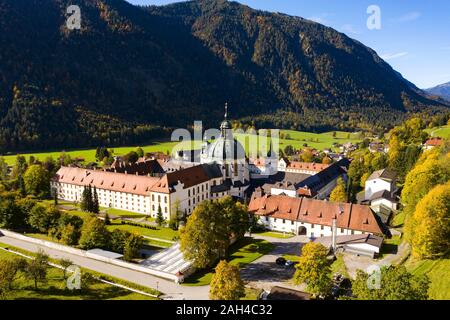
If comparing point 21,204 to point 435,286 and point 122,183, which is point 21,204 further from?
point 435,286

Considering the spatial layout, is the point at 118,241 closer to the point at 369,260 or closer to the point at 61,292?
the point at 61,292

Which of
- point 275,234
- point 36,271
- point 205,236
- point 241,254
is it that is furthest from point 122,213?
point 205,236

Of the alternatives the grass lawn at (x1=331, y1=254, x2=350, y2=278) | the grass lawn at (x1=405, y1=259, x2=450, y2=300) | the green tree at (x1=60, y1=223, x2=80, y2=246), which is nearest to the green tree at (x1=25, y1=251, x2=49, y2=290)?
the green tree at (x1=60, y1=223, x2=80, y2=246)

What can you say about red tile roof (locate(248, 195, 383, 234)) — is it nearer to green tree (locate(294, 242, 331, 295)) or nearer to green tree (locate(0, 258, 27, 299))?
green tree (locate(294, 242, 331, 295))

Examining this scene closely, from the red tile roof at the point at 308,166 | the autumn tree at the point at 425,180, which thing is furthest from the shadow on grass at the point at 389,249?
the red tile roof at the point at 308,166

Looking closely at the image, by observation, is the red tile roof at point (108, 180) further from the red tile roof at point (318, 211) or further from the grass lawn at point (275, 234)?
the grass lawn at point (275, 234)

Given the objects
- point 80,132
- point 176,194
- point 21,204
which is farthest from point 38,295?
point 80,132
